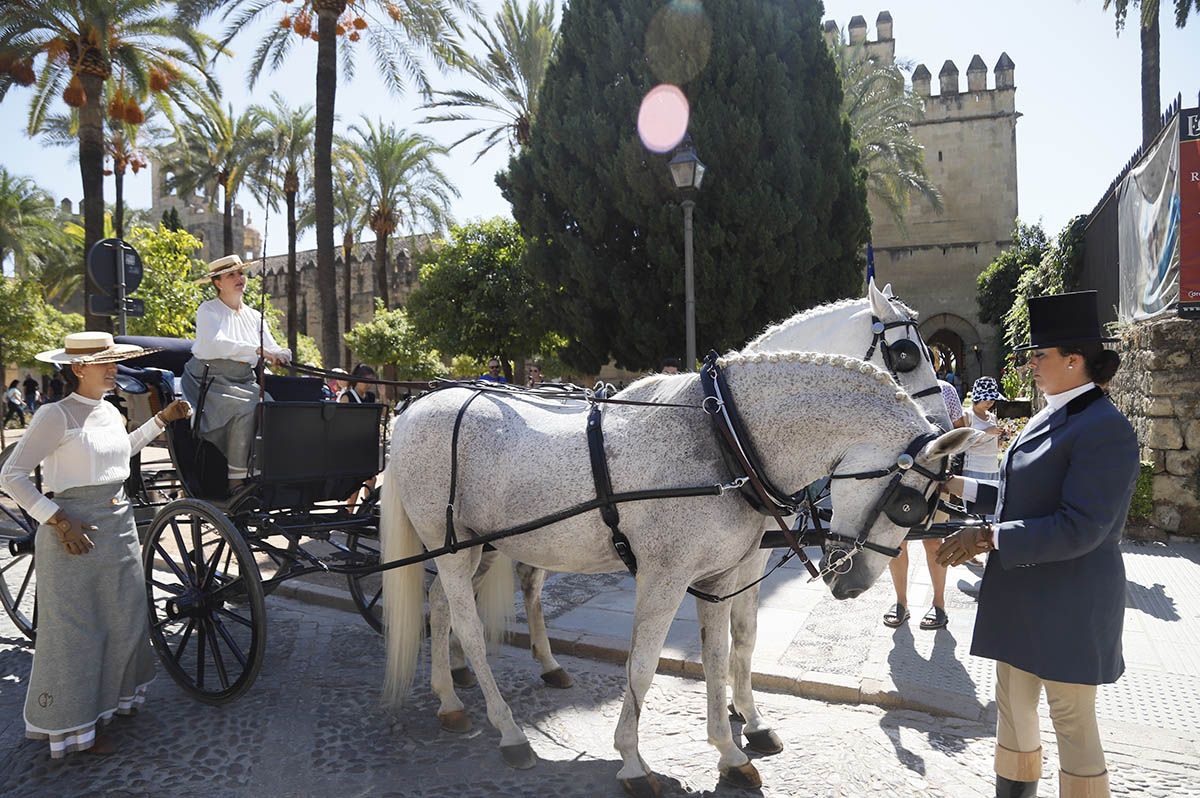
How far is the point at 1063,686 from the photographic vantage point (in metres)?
2.53

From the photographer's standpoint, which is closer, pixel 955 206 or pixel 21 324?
pixel 21 324

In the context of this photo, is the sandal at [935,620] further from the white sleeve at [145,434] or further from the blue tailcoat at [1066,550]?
the white sleeve at [145,434]

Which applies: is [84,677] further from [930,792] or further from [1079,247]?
[1079,247]

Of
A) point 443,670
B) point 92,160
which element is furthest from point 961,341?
point 443,670

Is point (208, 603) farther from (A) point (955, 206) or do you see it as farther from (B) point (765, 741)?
(A) point (955, 206)

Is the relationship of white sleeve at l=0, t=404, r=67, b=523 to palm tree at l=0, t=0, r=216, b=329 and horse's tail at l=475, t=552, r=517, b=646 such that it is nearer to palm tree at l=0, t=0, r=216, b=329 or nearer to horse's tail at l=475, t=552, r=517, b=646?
horse's tail at l=475, t=552, r=517, b=646

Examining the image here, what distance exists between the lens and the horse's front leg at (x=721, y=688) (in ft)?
11.0

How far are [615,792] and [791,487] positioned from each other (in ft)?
5.01

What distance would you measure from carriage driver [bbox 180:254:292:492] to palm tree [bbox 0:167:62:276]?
3203 centimetres

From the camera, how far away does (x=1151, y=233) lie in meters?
7.84

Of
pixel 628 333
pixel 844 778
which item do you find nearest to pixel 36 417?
pixel 844 778

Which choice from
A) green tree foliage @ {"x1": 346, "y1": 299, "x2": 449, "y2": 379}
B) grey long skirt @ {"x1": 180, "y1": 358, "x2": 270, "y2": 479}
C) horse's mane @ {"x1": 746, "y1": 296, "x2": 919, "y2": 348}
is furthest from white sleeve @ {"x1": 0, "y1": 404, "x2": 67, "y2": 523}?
green tree foliage @ {"x1": 346, "y1": 299, "x2": 449, "y2": 379}

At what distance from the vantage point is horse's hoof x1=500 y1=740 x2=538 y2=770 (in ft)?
11.5

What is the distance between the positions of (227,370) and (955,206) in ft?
109
